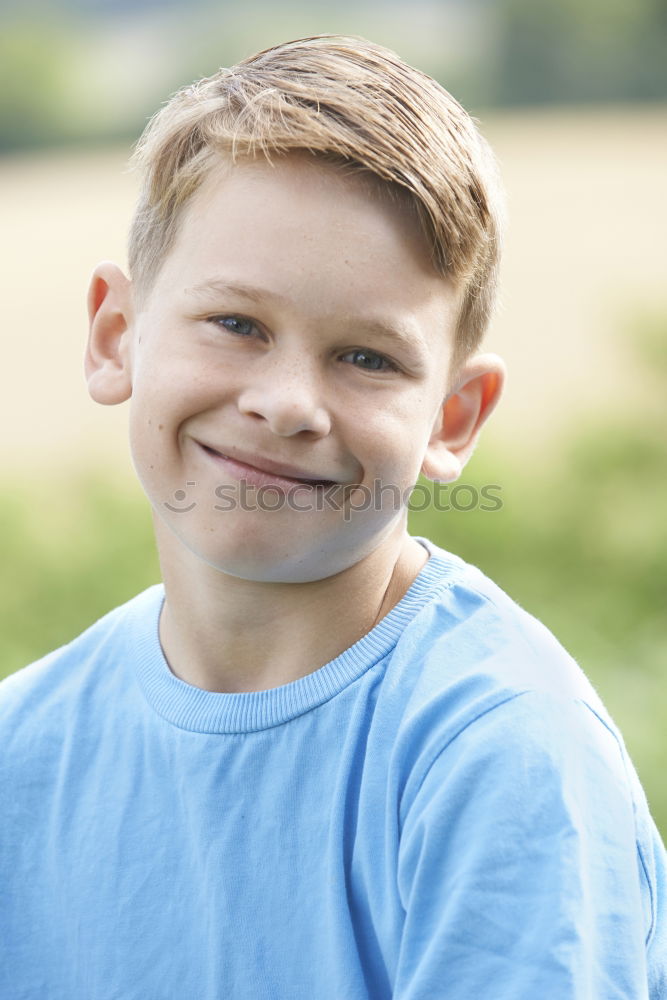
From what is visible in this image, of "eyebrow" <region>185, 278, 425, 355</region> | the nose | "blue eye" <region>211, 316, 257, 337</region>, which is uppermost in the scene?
"eyebrow" <region>185, 278, 425, 355</region>

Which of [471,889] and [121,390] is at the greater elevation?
[121,390]

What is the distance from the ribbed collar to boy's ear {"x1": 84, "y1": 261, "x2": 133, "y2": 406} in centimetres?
42

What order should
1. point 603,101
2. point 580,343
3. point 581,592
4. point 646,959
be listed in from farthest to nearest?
point 603,101 < point 580,343 < point 581,592 < point 646,959

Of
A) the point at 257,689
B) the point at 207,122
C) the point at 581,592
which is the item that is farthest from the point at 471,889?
the point at 581,592

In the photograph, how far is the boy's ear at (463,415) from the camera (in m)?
1.76

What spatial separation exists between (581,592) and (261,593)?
3.06m

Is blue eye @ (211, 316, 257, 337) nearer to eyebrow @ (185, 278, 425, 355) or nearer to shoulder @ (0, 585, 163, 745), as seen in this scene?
eyebrow @ (185, 278, 425, 355)

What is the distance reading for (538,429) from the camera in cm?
602

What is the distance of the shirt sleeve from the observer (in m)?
1.32

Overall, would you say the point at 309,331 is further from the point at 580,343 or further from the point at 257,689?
the point at 580,343

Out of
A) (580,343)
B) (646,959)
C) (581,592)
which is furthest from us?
(580,343)

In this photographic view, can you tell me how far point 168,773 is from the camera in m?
1.73

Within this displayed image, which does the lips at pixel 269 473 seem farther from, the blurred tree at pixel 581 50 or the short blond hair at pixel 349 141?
the blurred tree at pixel 581 50

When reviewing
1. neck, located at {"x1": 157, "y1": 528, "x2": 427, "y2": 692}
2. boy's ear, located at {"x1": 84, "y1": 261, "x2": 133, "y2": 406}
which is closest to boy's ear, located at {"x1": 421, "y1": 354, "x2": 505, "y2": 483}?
neck, located at {"x1": 157, "y1": 528, "x2": 427, "y2": 692}
